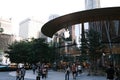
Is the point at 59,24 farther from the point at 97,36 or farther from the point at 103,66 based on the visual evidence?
the point at 103,66

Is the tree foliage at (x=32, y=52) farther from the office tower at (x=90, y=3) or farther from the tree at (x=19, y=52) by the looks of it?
the office tower at (x=90, y=3)

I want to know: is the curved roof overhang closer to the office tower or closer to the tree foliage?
the tree foliage

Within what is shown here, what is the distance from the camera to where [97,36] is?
22.8 m

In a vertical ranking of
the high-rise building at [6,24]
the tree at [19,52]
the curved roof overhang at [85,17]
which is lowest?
the tree at [19,52]

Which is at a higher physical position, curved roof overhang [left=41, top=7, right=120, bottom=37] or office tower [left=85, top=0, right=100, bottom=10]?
office tower [left=85, top=0, right=100, bottom=10]

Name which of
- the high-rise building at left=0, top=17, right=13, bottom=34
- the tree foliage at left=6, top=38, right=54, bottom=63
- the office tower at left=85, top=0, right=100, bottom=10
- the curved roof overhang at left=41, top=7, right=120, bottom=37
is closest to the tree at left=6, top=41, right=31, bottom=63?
the tree foliage at left=6, top=38, right=54, bottom=63

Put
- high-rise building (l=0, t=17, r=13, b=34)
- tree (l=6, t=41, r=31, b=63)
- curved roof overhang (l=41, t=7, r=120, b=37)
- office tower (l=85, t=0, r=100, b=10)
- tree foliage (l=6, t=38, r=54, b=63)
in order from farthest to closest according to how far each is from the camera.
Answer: high-rise building (l=0, t=17, r=13, b=34) → office tower (l=85, t=0, r=100, b=10) → tree (l=6, t=41, r=31, b=63) → tree foliage (l=6, t=38, r=54, b=63) → curved roof overhang (l=41, t=7, r=120, b=37)

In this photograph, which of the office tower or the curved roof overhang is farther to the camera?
the office tower

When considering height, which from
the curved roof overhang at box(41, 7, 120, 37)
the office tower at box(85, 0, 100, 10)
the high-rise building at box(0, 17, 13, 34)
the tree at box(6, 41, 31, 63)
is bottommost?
the tree at box(6, 41, 31, 63)

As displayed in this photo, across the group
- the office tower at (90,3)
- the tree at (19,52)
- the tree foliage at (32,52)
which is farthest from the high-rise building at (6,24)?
the tree at (19,52)

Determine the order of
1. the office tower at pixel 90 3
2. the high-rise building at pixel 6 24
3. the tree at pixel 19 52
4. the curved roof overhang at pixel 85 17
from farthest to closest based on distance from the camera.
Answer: the high-rise building at pixel 6 24 → the office tower at pixel 90 3 → the tree at pixel 19 52 → the curved roof overhang at pixel 85 17

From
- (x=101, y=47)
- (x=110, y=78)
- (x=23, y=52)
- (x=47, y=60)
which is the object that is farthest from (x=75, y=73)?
(x=23, y=52)

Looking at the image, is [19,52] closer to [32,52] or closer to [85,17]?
[32,52]

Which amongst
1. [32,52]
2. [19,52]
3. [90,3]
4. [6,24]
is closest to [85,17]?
[32,52]
